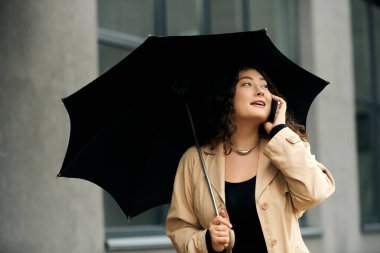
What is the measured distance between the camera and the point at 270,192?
3.62m

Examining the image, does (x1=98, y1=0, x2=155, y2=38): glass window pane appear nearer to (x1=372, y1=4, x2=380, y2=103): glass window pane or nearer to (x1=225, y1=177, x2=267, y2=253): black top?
(x1=225, y1=177, x2=267, y2=253): black top

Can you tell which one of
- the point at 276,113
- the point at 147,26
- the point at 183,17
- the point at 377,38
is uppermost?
the point at 377,38

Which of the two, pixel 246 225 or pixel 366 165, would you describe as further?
pixel 366 165

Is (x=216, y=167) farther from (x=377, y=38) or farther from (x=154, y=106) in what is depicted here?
(x=377, y=38)

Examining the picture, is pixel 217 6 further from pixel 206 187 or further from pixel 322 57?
pixel 206 187

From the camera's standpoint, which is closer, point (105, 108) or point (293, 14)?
point (105, 108)

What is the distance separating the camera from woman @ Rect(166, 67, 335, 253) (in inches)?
139

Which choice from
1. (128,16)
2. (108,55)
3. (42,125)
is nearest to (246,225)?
(42,125)

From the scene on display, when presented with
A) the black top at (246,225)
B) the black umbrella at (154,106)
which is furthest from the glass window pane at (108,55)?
the black top at (246,225)

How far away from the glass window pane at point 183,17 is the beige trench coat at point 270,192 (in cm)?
504

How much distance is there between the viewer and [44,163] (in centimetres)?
648

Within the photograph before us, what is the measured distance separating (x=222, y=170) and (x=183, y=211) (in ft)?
0.94

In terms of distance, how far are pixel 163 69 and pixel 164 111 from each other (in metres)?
0.31

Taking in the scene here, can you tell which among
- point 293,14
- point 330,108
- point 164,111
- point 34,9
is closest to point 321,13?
point 293,14
